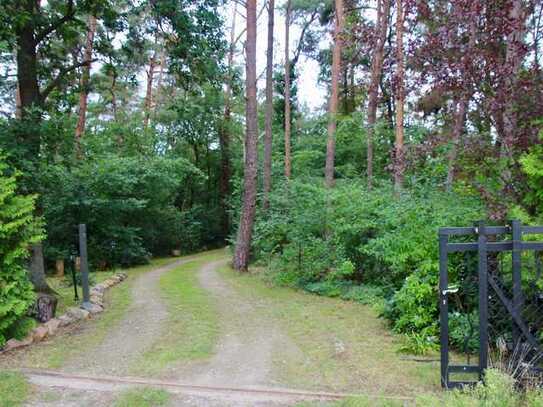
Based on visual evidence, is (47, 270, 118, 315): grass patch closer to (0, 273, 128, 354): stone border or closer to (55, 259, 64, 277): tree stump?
(0, 273, 128, 354): stone border

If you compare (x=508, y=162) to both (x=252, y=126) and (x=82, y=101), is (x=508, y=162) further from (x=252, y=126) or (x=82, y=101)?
(x=82, y=101)

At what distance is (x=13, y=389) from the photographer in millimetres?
4012

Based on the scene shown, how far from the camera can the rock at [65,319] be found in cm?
666

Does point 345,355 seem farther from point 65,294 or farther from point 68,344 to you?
point 65,294

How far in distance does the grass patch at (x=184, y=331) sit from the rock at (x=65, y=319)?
147 cm

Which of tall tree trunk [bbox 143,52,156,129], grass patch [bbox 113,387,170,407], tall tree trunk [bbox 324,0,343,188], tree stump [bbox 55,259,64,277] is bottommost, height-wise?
tree stump [bbox 55,259,64,277]

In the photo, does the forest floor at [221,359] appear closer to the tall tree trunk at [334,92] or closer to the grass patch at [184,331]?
the grass patch at [184,331]

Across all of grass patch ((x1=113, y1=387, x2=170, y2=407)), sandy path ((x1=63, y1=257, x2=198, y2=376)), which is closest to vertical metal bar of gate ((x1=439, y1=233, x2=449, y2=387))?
grass patch ((x1=113, y1=387, x2=170, y2=407))

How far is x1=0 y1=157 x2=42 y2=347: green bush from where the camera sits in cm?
513

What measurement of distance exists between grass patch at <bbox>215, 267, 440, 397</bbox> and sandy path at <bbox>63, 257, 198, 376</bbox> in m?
1.68

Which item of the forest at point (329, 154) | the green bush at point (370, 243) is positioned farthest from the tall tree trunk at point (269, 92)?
the green bush at point (370, 243)

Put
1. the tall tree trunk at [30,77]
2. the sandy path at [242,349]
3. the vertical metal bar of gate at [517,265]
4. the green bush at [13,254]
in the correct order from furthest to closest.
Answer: the tall tree trunk at [30,77] → the green bush at [13,254] → the sandy path at [242,349] → the vertical metal bar of gate at [517,265]

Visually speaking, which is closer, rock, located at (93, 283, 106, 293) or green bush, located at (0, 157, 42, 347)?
green bush, located at (0, 157, 42, 347)

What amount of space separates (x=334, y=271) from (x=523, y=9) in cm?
600
